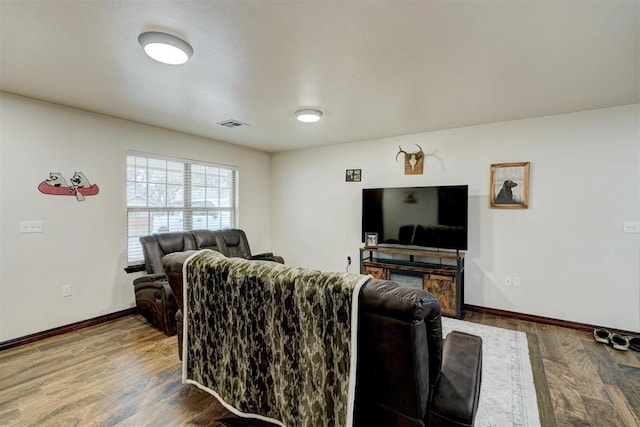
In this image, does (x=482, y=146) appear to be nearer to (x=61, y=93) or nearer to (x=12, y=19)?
(x=12, y=19)

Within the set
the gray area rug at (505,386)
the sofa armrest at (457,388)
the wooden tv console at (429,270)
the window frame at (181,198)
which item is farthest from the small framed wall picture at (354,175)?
the sofa armrest at (457,388)

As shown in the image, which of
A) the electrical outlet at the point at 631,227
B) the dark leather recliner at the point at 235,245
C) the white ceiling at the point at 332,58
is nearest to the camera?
the white ceiling at the point at 332,58

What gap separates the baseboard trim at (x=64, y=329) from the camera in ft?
9.58

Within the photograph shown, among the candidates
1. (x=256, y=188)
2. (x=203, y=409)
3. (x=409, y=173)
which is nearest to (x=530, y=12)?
(x=409, y=173)

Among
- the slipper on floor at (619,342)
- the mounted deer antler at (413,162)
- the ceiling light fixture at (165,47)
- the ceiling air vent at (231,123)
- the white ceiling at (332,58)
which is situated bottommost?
the slipper on floor at (619,342)

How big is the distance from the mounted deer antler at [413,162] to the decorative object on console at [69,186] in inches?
161

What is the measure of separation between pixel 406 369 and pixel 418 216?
10.0ft

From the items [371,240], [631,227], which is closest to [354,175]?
[371,240]

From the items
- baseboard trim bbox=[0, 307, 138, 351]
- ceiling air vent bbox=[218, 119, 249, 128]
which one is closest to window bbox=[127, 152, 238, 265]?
baseboard trim bbox=[0, 307, 138, 351]

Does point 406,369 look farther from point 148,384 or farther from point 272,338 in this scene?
point 148,384

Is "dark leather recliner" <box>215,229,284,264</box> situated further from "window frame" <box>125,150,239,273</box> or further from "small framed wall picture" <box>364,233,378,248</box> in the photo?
"small framed wall picture" <box>364,233,378,248</box>

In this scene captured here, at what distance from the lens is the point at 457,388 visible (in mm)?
1268

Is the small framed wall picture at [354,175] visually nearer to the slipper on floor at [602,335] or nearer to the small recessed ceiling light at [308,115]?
the small recessed ceiling light at [308,115]

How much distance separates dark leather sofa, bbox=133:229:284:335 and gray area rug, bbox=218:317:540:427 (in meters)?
1.68
